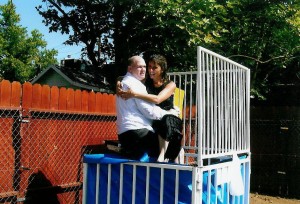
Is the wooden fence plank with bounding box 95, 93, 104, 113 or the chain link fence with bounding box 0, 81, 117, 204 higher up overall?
the wooden fence plank with bounding box 95, 93, 104, 113

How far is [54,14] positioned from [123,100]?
13.5m

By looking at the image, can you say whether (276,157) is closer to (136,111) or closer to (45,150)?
(45,150)

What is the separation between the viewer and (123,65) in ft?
44.3

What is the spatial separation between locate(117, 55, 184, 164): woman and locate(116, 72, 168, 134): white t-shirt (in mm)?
67

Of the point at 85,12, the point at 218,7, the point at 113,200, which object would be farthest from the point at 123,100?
the point at 85,12

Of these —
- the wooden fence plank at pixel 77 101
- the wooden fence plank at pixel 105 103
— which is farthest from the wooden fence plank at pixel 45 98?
the wooden fence plank at pixel 105 103

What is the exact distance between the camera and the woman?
11.9 ft

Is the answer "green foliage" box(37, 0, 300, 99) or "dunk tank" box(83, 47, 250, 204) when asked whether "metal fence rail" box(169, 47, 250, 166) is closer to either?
"dunk tank" box(83, 47, 250, 204)

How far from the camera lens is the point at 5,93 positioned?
4305 millimetres

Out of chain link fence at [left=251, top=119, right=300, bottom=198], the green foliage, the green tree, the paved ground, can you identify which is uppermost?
the green tree

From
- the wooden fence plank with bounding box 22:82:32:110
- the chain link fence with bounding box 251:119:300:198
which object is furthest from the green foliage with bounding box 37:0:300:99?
the wooden fence plank with bounding box 22:82:32:110

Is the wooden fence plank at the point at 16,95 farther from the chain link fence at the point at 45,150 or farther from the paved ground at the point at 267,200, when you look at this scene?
the paved ground at the point at 267,200

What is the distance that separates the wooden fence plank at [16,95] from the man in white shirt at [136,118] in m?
1.46

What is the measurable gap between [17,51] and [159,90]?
46.7m
